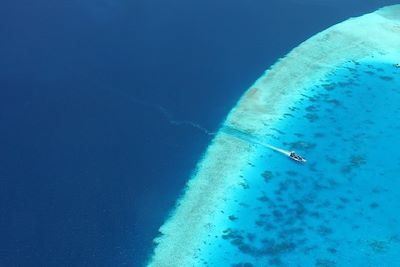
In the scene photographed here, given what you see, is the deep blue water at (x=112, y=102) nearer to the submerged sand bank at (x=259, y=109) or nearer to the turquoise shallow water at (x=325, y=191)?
the submerged sand bank at (x=259, y=109)

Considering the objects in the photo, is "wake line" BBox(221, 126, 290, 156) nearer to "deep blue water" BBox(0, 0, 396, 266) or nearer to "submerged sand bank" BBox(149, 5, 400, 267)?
"submerged sand bank" BBox(149, 5, 400, 267)

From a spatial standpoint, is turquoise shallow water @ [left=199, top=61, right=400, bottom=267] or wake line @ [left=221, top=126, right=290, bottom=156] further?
wake line @ [left=221, top=126, right=290, bottom=156]

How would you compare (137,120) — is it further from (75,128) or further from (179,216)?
(179,216)

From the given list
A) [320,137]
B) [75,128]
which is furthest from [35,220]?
[320,137]

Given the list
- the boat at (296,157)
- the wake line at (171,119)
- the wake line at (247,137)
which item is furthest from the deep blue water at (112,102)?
the boat at (296,157)

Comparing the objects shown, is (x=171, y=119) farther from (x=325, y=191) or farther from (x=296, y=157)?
(x=325, y=191)

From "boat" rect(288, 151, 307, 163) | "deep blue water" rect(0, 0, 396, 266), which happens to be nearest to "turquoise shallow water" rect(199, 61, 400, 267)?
"boat" rect(288, 151, 307, 163)

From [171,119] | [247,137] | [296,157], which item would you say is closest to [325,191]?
[296,157]
